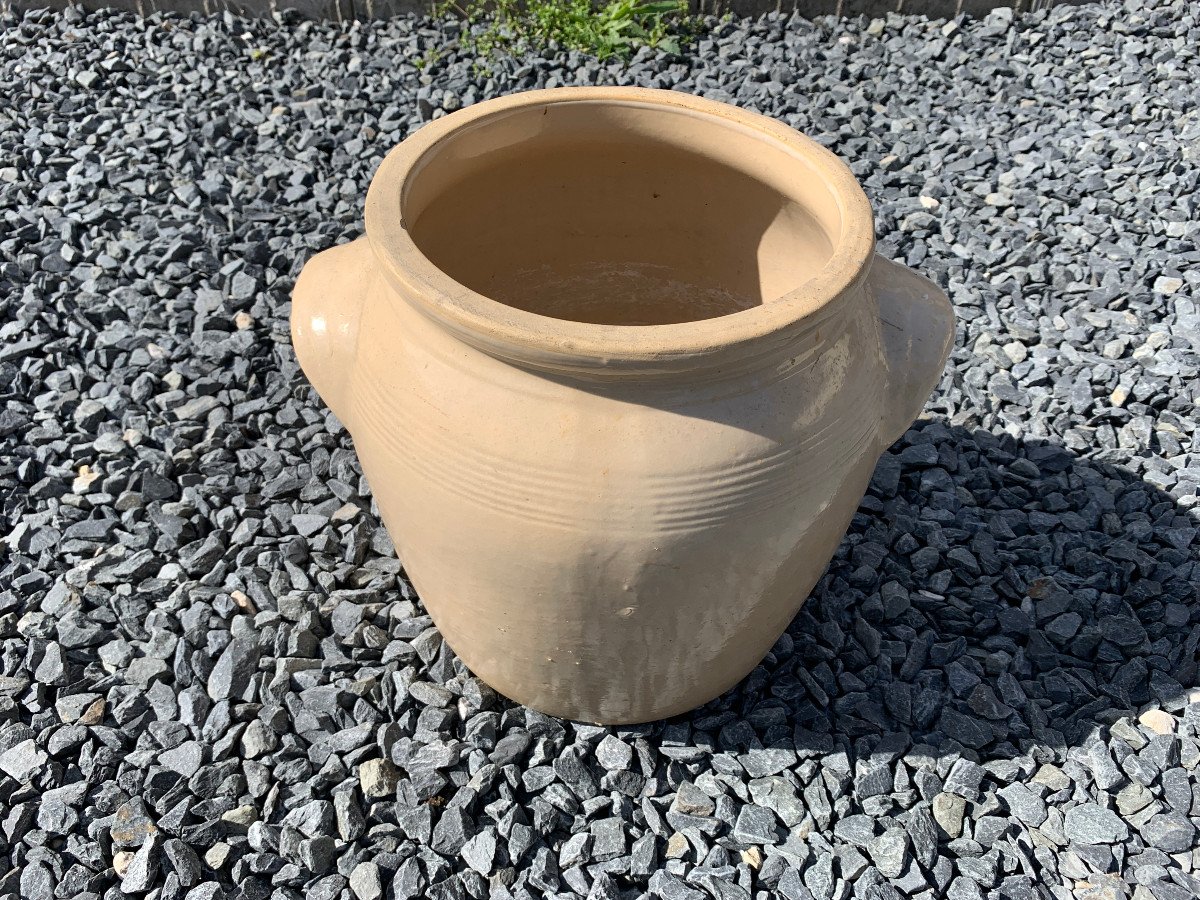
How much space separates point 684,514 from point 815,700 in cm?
86

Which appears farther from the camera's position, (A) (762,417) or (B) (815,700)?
(B) (815,700)

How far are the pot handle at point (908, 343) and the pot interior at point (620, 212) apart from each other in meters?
0.16

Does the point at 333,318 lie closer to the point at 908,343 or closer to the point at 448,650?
the point at 448,650

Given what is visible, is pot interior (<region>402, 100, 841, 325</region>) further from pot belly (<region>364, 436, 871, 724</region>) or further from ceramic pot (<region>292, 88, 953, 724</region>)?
pot belly (<region>364, 436, 871, 724</region>)

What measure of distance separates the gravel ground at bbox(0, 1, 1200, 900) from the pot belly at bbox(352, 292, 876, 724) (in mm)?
382

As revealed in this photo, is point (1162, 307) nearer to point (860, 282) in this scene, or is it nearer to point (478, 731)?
point (860, 282)

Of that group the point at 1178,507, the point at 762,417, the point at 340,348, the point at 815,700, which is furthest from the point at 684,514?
the point at 1178,507

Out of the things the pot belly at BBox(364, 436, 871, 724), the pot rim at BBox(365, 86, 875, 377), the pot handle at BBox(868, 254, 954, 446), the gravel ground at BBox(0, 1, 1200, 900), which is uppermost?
the pot rim at BBox(365, 86, 875, 377)

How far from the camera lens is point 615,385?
150cm

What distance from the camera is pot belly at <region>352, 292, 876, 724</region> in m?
1.53

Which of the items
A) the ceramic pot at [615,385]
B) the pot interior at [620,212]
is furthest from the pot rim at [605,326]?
the pot interior at [620,212]

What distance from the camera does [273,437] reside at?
9.04 feet

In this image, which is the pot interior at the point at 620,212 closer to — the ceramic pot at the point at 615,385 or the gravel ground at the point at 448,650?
the ceramic pot at the point at 615,385

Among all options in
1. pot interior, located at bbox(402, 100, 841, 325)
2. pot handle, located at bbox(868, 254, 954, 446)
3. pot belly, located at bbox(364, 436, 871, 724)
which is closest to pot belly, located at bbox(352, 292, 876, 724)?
pot belly, located at bbox(364, 436, 871, 724)
